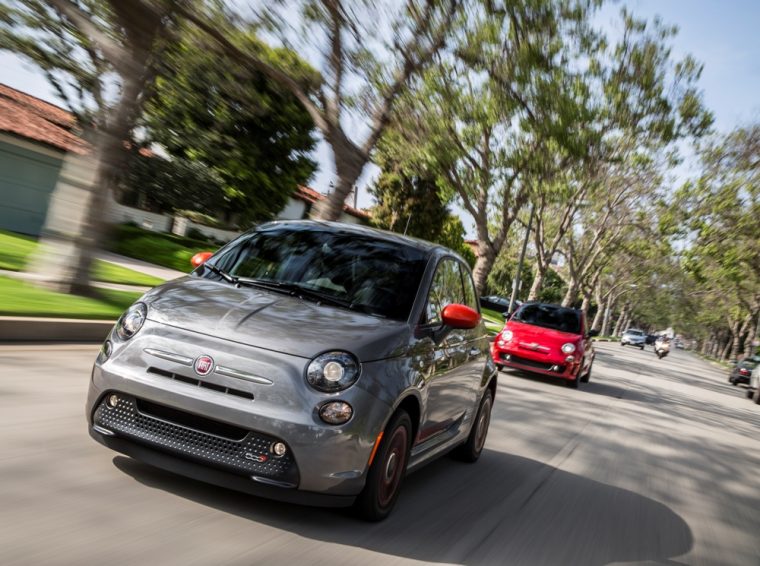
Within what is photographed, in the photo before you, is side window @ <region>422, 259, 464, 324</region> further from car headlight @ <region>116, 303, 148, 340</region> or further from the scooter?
the scooter

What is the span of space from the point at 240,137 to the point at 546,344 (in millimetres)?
21111

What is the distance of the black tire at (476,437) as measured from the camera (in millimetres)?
6426

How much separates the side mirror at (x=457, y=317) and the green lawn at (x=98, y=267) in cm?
910

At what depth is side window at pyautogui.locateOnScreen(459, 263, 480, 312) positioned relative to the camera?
629cm

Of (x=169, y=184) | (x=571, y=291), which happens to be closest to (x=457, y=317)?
(x=169, y=184)

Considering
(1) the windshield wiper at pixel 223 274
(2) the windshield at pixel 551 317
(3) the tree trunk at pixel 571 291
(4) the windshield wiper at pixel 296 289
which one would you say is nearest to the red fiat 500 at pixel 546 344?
(2) the windshield at pixel 551 317

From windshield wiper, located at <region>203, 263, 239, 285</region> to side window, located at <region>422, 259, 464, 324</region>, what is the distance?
49.4 inches

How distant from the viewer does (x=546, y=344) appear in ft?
48.6

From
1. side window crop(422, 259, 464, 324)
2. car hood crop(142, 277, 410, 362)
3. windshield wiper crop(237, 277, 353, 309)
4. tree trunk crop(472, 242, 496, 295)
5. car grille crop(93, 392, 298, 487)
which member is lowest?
car grille crop(93, 392, 298, 487)

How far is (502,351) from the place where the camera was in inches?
592

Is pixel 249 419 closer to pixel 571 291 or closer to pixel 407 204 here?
pixel 571 291

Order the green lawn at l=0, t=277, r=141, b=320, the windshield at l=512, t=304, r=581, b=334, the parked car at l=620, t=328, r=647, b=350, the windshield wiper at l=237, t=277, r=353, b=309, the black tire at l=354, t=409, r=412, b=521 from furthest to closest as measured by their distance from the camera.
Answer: the parked car at l=620, t=328, r=647, b=350 → the windshield at l=512, t=304, r=581, b=334 → the green lawn at l=0, t=277, r=141, b=320 → the windshield wiper at l=237, t=277, r=353, b=309 → the black tire at l=354, t=409, r=412, b=521

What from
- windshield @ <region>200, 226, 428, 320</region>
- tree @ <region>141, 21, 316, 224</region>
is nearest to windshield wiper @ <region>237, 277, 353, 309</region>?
windshield @ <region>200, 226, 428, 320</region>

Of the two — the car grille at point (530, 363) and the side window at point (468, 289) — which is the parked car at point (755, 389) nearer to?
the car grille at point (530, 363)
